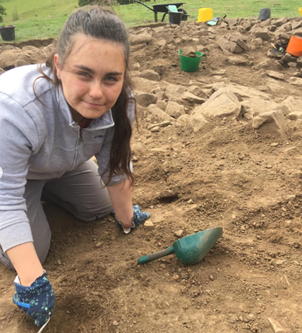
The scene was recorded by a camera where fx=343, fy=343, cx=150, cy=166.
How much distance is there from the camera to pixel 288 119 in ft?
10.6

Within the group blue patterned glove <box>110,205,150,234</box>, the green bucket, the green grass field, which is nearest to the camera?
blue patterned glove <box>110,205,150,234</box>

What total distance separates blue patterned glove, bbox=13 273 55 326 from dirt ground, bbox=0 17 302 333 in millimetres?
162

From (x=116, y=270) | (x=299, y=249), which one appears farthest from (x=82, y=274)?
(x=299, y=249)

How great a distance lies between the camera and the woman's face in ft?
4.21

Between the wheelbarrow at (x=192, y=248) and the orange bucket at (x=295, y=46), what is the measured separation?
4826 millimetres

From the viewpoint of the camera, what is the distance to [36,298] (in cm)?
141

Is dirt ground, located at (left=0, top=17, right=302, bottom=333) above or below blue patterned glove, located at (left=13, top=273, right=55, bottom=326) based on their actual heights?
below

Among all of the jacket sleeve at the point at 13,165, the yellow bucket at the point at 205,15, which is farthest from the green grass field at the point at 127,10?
the jacket sleeve at the point at 13,165

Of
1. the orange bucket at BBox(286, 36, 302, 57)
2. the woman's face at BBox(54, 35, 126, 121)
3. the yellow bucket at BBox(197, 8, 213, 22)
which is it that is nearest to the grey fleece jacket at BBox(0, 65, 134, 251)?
the woman's face at BBox(54, 35, 126, 121)

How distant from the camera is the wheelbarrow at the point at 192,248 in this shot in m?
1.78

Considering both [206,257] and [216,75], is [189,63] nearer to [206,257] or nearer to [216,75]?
[216,75]

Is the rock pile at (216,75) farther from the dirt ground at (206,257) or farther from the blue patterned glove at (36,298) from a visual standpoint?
the blue patterned glove at (36,298)

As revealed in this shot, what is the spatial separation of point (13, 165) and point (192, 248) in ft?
3.17

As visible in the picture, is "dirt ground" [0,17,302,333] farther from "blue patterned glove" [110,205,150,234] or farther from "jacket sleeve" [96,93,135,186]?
"jacket sleeve" [96,93,135,186]
